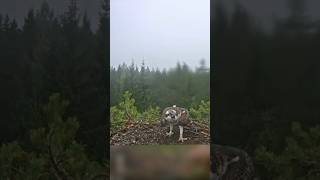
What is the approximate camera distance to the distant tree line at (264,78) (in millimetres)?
4887

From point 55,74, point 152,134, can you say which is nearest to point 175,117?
point 152,134

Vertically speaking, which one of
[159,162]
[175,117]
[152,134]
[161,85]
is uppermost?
[161,85]

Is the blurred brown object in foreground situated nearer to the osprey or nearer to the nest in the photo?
the nest

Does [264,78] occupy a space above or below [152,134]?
above

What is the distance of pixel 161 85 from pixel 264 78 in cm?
95

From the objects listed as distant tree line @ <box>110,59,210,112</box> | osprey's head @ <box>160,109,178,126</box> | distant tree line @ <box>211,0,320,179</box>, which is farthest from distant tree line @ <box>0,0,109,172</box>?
distant tree line @ <box>211,0,320,179</box>

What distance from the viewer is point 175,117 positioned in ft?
16.6

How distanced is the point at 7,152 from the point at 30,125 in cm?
31

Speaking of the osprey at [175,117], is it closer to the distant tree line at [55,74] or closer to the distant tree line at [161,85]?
the distant tree line at [161,85]

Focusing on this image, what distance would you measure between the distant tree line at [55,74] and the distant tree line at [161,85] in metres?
0.16

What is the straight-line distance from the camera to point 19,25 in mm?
4852

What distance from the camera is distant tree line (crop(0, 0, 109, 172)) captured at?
4.83 m

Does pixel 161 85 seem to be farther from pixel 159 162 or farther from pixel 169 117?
pixel 159 162

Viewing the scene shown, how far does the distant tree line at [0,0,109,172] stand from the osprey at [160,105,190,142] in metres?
0.57
